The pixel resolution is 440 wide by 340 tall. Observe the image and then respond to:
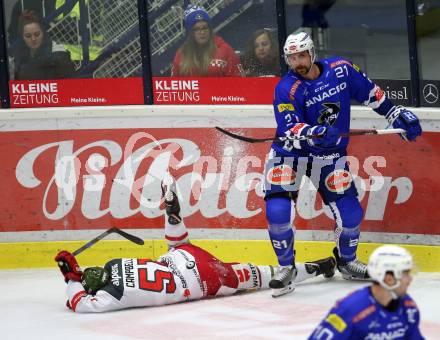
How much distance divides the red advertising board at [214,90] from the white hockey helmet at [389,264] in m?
3.88

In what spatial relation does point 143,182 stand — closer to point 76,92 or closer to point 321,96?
point 76,92

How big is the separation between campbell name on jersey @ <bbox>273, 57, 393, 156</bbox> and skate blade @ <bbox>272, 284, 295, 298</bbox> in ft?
2.55

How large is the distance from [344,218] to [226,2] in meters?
1.79

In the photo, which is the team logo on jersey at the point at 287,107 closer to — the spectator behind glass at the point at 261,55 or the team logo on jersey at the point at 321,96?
the team logo on jersey at the point at 321,96

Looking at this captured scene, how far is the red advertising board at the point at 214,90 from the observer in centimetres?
804

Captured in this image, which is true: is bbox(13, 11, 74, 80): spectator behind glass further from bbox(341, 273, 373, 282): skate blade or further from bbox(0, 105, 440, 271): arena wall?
bbox(341, 273, 373, 282): skate blade

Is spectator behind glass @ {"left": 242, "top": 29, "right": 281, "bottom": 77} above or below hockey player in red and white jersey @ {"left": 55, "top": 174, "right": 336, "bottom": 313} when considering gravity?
above

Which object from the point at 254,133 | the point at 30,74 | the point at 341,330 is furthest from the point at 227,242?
the point at 341,330

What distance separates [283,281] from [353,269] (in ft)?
1.65

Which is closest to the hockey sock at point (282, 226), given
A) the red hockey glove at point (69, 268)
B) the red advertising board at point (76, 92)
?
the red hockey glove at point (69, 268)

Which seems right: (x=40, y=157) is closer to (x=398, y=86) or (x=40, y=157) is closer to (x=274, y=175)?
(x=274, y=175)

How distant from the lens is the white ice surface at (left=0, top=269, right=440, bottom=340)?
6.19 metres

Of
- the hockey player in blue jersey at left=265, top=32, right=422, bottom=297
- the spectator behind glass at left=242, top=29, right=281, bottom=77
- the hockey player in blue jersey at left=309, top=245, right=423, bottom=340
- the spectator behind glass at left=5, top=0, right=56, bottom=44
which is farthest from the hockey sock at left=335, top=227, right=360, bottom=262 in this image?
the hockey player in blue jersey at left=309, top=245, right=423, bottom=340

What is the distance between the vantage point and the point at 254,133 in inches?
309
